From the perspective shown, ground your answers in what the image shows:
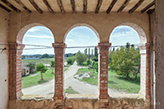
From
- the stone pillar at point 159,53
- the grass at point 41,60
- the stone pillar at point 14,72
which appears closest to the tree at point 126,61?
the grass at point 41,60

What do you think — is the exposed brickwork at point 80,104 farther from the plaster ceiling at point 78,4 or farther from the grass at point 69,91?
the plaster ceiling at point 78,4

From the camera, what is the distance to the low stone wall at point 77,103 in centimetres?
294

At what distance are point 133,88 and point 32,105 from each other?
3820 millimetres

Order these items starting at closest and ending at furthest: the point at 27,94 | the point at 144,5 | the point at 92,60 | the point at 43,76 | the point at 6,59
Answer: the point at 144,5 < the point at 6,59 < the point at 27,94 < the point at 43,76 < the point at 92,60

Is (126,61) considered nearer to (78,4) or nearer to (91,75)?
(91,75)

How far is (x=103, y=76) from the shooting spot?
2.96 m

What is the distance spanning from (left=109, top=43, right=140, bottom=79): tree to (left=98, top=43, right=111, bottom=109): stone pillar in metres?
0.80

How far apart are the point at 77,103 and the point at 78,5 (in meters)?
3.26

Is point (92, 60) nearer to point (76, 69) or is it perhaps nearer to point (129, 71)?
point (76, 69)

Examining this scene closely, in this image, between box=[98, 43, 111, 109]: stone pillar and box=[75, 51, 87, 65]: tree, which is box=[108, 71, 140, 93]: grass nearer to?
box=[98, 43, 111, 109]: stone pillar

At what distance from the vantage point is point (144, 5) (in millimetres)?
2666

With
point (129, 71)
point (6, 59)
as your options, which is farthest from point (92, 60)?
point (6, 59)

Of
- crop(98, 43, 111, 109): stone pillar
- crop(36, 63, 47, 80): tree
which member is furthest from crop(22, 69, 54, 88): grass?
crop(98, 43, 111, 109): stone pillar

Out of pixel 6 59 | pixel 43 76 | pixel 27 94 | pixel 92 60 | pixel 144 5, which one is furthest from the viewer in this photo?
pixel 92 60
